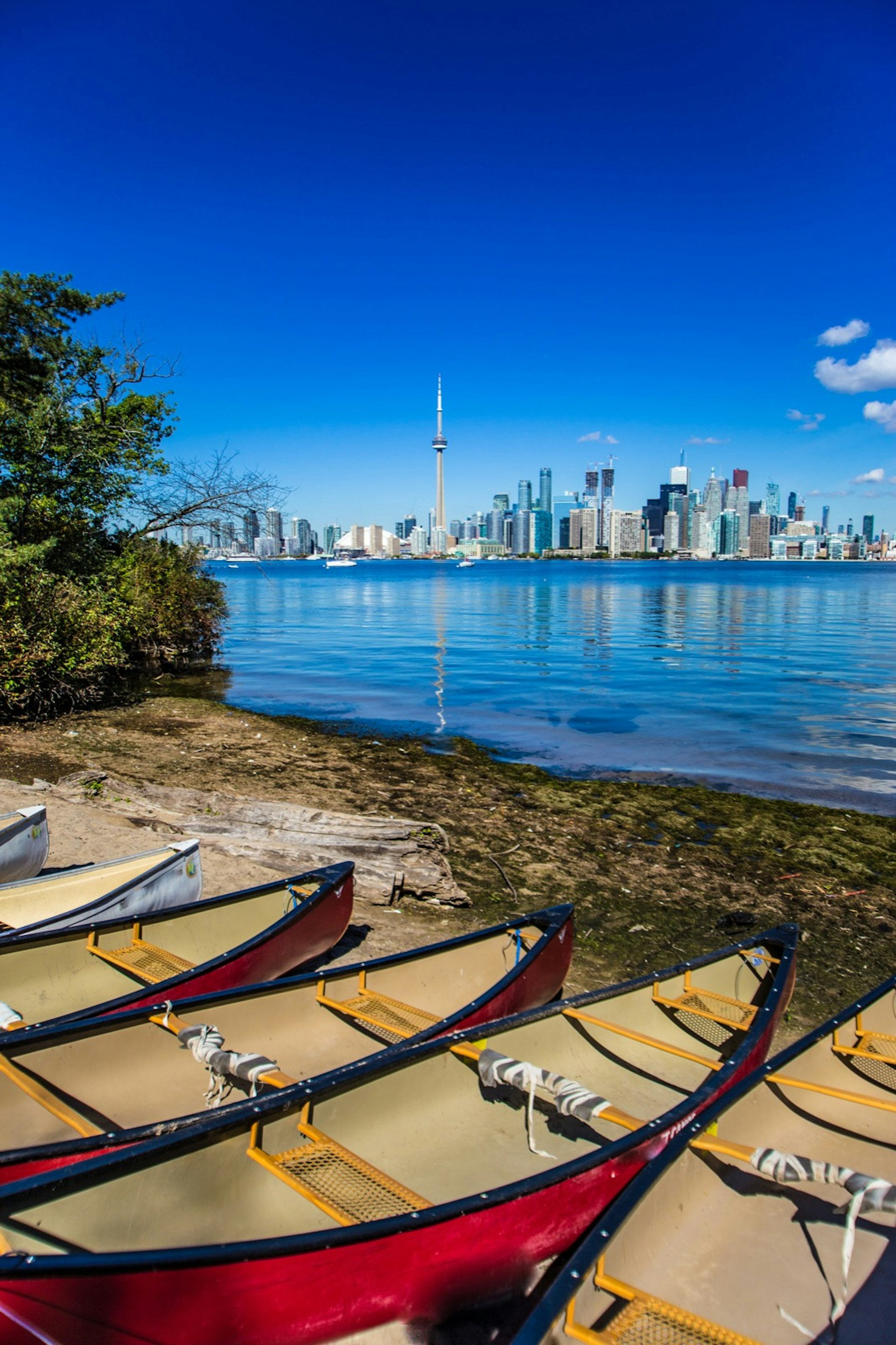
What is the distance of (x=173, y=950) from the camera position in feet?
20.0

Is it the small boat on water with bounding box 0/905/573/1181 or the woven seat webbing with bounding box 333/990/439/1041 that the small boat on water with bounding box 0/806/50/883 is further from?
the woven seat webbing with bounding box 333/990/439/1041

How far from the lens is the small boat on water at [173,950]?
5.32 metres

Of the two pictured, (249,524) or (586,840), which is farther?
(249,524)

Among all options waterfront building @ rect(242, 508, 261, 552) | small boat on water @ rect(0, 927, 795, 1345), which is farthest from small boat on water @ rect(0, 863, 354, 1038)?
waterfront building @ rect(242, 508, 261, 552)

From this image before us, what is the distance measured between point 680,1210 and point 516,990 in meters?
1.90

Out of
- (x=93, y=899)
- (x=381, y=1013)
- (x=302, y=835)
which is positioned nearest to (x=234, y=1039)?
(x=381, y=1013)

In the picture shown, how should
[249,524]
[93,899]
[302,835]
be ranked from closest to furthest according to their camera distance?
[93,899], [302,835], [249,524]

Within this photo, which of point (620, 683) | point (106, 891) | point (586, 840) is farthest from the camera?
point (620, 683)

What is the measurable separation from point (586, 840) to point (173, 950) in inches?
239

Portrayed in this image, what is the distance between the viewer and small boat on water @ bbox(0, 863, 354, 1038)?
17.5 ft

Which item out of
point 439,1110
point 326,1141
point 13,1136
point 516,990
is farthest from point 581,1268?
point 13,1136

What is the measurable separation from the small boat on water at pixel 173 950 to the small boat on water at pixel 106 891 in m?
0.20

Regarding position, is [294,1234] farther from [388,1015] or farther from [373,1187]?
[388,1015]

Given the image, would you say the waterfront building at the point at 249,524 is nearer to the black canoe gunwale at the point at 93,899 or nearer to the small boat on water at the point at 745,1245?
the black canoe gunwale at the point at 93,899
